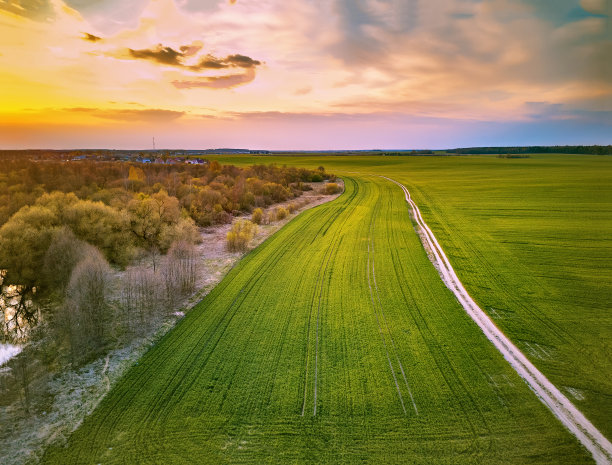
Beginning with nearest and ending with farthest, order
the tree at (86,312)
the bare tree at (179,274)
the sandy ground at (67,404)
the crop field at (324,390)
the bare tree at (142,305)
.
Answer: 1. the crop field at (324,390)
2. the sandy ground at (67,404)
3. the tree at (86,312)
4. the bare tree at (142,305)
5. the bare tree at (179,274)

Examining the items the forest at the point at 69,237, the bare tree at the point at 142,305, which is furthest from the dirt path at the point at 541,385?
the forest at the point at 69,237

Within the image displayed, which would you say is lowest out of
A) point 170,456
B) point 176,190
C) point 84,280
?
point 170,456

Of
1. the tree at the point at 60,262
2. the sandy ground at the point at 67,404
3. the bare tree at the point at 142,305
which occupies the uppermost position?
the tree at the point at 60,262

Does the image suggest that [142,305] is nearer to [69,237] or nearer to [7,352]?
[7,352]

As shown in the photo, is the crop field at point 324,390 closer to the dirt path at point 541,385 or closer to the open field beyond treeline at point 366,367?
the open field beyond treeline at point 366,367

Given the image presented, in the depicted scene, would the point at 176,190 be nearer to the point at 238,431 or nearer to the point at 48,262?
the point at 48,262

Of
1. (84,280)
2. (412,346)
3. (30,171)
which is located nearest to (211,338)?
(84,280)

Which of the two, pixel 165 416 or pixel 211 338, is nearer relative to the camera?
pixel 165 416
